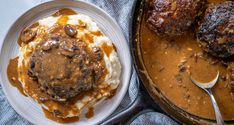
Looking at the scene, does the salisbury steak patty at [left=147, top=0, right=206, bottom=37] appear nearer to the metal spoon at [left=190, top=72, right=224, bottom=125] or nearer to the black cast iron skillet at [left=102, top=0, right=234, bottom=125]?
the black cast iron skillet at [left=102, top=0, right=234, bottom=125]

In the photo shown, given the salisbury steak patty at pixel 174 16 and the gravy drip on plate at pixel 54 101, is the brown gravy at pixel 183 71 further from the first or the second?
the gravy drip on plate at pixel 54 101

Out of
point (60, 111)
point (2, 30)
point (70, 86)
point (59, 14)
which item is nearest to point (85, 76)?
point (70, 86)

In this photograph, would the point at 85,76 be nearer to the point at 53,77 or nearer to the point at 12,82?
the point at 53,77

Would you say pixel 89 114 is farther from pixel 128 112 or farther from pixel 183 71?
pixel 183 71

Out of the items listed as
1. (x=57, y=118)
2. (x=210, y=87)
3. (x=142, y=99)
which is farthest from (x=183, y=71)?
(x=57, y=118)

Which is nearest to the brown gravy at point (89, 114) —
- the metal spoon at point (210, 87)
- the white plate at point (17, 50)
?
the white plate at point (17, 50)
